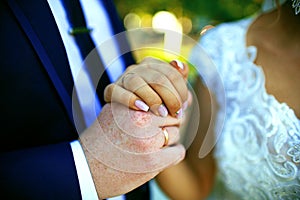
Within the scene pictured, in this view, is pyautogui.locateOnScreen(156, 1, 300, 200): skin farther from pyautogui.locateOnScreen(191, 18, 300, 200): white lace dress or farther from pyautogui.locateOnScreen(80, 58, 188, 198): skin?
pyautogui.locateOnScreen(80, 58, 188, 198): skin

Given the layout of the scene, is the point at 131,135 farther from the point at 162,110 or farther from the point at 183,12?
the point at 183,12

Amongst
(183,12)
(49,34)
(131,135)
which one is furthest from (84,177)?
(183,12)

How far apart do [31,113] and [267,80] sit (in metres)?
0.79

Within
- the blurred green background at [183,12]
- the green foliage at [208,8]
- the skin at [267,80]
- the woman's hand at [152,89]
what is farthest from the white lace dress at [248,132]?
the green foliage at [208,8]

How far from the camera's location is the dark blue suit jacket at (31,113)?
468 mm

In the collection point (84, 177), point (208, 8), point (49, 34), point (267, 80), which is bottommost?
point (208, 8)

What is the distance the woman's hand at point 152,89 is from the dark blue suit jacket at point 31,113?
0.33 feet

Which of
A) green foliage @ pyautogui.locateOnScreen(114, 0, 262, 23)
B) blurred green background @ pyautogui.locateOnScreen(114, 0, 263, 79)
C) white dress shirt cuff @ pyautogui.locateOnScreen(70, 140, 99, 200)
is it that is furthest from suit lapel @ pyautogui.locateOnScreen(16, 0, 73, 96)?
green foliage @ pyautogui.locateOnScreen(114, 0, 262, 23)

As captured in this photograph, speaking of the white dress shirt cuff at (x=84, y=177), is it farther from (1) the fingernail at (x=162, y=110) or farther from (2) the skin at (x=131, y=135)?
(1) the fingernail at (x=162, y=110)

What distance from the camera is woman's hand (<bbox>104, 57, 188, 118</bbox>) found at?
0.48 meters

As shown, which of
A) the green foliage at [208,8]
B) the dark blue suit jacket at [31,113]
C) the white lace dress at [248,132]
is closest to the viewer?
the dark blue suit jacket at [31,113]

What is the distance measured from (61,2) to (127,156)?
0.28 meters

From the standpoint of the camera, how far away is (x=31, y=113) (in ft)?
1.69

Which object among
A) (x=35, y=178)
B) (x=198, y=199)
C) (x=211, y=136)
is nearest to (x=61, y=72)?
(x=35, y=178)
